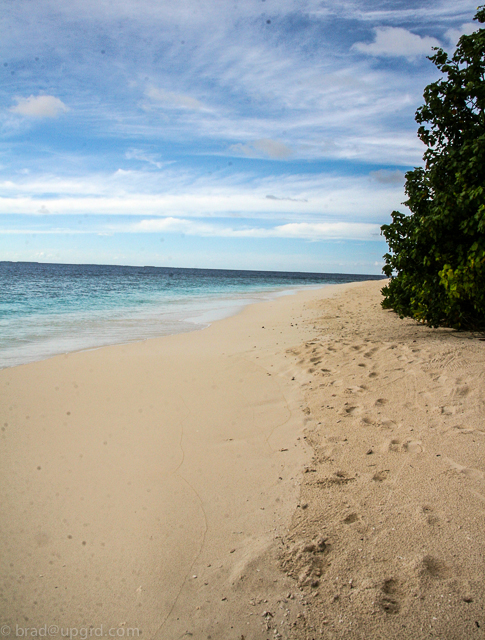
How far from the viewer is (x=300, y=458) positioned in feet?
11.4

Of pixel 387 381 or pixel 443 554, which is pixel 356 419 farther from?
pixel 443 554

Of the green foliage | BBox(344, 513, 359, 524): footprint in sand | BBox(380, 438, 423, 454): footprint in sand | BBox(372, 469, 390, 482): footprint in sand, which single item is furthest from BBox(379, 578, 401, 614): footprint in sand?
the green foliage

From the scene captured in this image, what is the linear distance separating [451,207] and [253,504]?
212 inches

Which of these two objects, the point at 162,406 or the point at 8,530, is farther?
the point at 162,406

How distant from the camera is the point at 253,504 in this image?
291 cm

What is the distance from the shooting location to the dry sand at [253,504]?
202cm

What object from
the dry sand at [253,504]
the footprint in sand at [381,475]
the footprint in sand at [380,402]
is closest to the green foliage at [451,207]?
the dry sand at [253,504]

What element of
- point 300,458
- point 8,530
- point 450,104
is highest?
point 450,104

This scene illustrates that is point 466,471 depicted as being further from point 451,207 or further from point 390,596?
point 451,207

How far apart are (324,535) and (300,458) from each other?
1.02 m

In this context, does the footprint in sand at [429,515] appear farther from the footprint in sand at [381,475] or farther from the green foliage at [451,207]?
the green foliage at [451,207]

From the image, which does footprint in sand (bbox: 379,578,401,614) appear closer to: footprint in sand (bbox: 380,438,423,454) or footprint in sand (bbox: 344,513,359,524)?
footprint in sand (bbox: 344,513,359,524)

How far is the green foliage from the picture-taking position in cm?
586

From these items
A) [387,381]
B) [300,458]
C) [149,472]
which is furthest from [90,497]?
[387,381]
